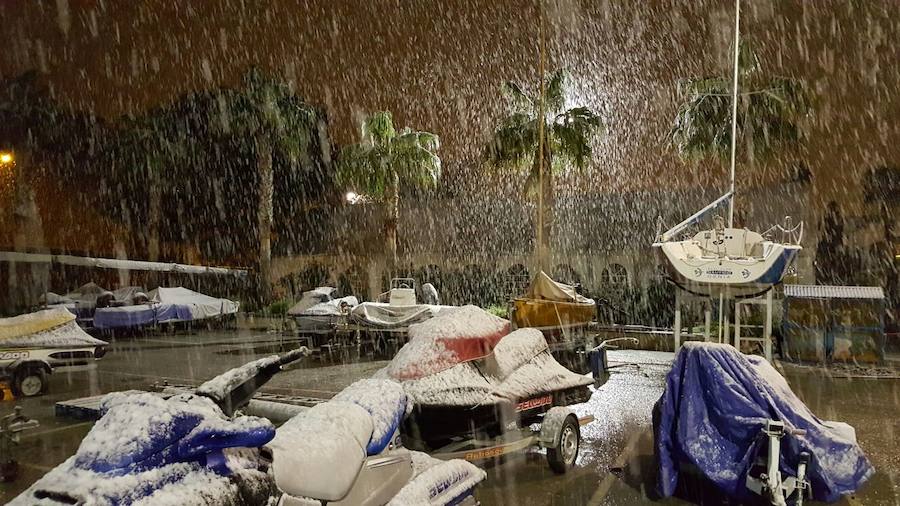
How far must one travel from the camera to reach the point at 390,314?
54.4 feet

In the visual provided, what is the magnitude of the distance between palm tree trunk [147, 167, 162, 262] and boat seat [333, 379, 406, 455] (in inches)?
1352

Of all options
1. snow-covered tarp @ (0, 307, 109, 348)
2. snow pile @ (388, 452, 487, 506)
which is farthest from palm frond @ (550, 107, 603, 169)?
snow pile @ (388, 452, 487, 506)

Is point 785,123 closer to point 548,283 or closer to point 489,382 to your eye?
point 548,283

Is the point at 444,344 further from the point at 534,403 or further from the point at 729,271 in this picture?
the point at 729,271

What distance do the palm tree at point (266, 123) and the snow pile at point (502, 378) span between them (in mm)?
24343

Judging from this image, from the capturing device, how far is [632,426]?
30.8ft

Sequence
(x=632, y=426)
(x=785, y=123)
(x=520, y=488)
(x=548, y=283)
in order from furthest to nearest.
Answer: (x=785, y=123) → (x=548, y=283) → (x=632, y=426) → (x=520, y=488)

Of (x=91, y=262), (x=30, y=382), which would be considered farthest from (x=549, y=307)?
(x=91, y=262)

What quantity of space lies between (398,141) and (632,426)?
1987 centimetres

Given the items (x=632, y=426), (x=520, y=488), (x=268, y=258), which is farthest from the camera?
(x=268, y=258)

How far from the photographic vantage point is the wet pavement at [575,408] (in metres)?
6.57

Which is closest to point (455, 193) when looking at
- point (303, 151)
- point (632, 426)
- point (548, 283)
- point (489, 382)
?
point (303, 151)

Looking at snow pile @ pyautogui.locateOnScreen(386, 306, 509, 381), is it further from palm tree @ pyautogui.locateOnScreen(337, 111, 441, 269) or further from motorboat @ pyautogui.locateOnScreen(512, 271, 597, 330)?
palm tree @ pyautogui.locateOnScreen(337, 111, 441, 269)

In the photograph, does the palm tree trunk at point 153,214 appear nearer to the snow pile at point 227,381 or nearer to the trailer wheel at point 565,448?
the trailer wheel at point 565,448
